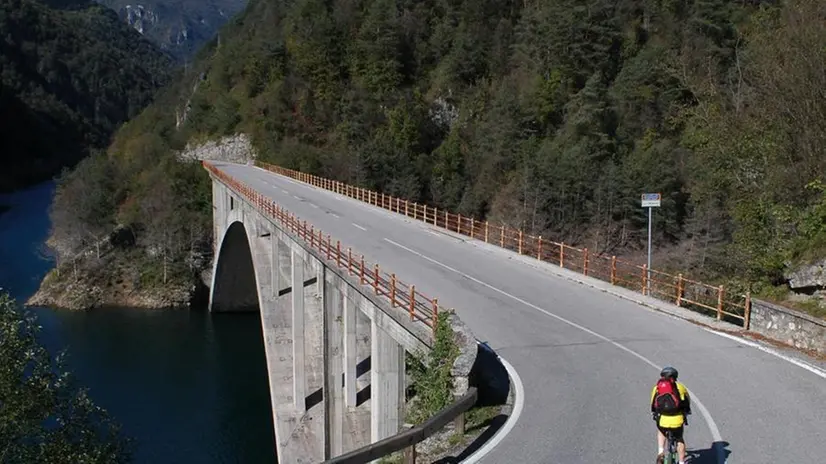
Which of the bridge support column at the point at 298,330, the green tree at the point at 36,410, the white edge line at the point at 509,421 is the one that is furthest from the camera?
the bridge support column at the point at 298,330

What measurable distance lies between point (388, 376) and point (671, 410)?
28.5 ft

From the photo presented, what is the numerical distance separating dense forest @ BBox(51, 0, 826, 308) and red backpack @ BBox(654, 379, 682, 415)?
7376 millimetres

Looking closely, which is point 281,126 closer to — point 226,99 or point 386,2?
point 226,99

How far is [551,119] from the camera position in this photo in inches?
2356

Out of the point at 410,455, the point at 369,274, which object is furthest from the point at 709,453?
the point at 369,274

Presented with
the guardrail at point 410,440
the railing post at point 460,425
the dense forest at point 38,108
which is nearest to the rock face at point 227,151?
the dense forest at point 38,108

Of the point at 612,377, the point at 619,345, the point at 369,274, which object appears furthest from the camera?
the point at 369,274

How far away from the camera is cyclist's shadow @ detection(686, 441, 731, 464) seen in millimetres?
7539

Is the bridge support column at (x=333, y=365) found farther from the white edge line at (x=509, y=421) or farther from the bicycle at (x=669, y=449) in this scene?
the bicycle at (x=669, y=449)

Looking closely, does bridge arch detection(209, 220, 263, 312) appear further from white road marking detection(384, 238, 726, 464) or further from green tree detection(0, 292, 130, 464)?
green tree detection(0, 292, 130, 464)

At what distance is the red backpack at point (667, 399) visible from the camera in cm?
702

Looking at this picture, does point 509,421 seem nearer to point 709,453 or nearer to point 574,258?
point 709,453

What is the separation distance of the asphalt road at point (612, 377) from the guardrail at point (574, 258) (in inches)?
36.4

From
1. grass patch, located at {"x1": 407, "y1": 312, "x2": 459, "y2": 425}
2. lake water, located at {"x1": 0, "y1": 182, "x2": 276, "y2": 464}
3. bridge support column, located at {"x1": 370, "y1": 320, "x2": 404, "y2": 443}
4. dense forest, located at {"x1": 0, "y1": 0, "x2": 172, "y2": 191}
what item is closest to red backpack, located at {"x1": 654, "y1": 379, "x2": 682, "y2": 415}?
grass patch, located at {"x1": 407, "y1": 312, "x2": 459, "y2": 425}
